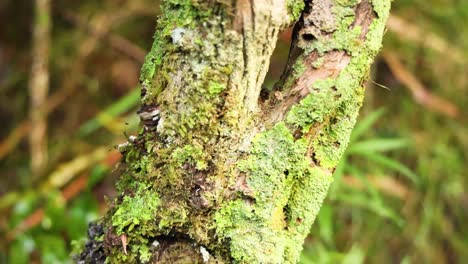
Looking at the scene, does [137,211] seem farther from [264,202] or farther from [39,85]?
[39,85]

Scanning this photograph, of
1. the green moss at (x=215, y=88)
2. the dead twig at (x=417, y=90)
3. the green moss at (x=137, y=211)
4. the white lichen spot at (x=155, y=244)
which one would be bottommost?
the white lichen spot at (x=155, y=244)

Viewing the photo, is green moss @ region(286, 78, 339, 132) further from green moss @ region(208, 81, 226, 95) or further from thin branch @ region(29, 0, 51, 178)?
thin branch @ region(29, 0, 51, 178)

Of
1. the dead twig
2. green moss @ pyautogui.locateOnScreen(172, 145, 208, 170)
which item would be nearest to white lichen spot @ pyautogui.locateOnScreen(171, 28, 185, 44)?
green moss @ pyautogui.locateOnScreen(172, 145, 208, 170)

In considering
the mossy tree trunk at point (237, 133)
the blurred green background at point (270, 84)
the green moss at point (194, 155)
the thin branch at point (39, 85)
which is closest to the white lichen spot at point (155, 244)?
the mossy tree trunk at point (237, 133)

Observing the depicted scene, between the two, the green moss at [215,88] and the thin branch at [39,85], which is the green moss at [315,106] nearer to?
the green moss at [215,88]

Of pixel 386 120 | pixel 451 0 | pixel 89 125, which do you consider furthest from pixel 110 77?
pixel 451 0

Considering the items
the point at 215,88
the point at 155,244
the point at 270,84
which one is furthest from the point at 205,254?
the point at 270,84
